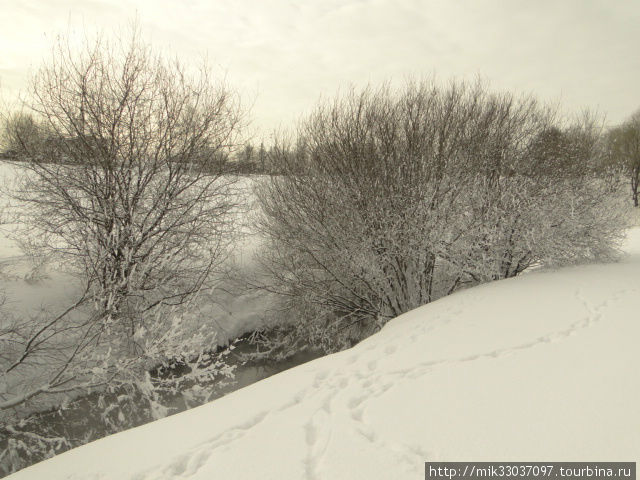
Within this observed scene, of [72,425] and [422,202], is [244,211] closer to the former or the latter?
[422,202]

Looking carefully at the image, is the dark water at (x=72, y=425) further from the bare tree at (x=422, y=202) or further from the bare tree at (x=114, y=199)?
the bare tree at (x=422, y=202)

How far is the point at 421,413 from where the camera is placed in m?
2.69

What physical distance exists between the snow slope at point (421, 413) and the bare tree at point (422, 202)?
3155 mm

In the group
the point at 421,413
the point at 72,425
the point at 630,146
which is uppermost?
the point at 630,146

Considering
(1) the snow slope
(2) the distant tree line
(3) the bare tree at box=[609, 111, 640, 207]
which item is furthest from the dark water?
(3) the bare tree at box=[609, 111, 640, 207]

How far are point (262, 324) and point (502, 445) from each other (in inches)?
381

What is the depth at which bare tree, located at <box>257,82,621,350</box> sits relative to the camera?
7.48 meters

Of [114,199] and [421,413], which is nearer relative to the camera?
[421,413]

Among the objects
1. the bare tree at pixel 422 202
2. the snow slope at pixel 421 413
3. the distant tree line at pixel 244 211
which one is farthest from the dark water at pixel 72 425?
the bare tree at pixel 422 202

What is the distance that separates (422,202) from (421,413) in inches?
246

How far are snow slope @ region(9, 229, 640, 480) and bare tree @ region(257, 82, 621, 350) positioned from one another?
315 centimetres

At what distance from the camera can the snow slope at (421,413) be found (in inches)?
87.7

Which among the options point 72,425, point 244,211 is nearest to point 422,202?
point 244,211

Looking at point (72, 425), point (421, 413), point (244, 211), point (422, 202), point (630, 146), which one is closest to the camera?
point (421, 413)
